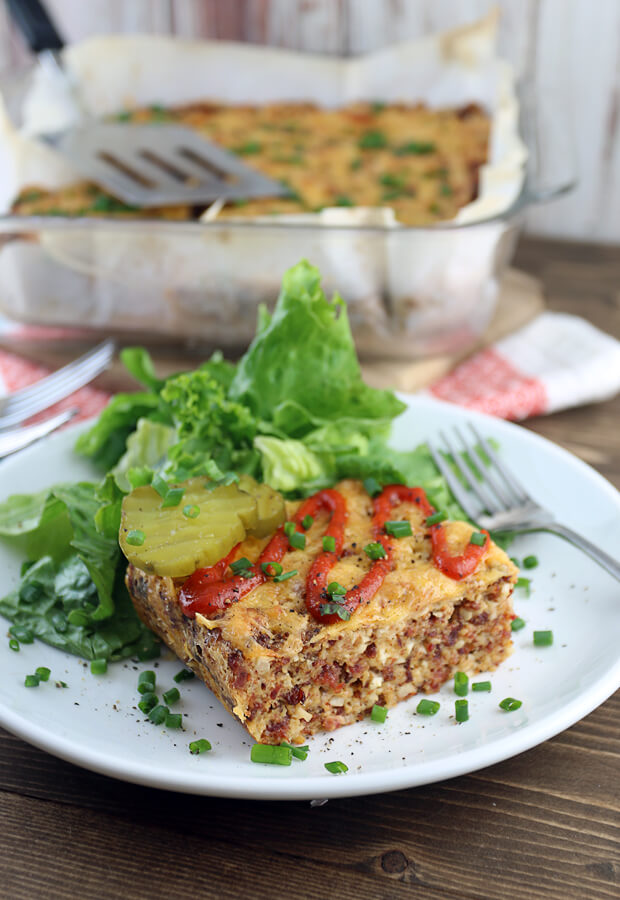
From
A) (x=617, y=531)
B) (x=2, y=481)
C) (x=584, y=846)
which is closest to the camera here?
(x=584, y=846)

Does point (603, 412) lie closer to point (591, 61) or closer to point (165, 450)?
point (165, 450)

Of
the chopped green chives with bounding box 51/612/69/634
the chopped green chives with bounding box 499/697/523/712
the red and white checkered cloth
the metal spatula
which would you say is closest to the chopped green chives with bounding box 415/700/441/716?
the chopped green chives with bounding box 499/697/523/712

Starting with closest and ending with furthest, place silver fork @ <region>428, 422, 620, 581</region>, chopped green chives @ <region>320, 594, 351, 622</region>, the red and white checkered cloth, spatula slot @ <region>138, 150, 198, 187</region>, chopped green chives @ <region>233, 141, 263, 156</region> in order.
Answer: chopped green chives @ <region>320, 594, 351, 622</region> < silver fork @ <region>428, 422, 620, 581</region> < the red and white checkered cloth < spatula slot @ <region>138, 150, 198, 187</region> < chopped green chives @ <region>233, 141, 263, 156</region>

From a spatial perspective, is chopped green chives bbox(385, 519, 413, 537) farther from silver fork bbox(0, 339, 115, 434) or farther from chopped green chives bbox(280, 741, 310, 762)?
silver fork bbox(0, 339, 115, 434)

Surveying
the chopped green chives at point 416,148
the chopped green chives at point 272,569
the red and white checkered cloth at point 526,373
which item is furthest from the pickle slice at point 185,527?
the chopped green chives at point 416,148

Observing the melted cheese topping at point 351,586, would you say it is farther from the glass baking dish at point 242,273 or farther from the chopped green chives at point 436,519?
the glass baking dish at point 242,273

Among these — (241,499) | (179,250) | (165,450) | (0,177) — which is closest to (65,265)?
(179,250)

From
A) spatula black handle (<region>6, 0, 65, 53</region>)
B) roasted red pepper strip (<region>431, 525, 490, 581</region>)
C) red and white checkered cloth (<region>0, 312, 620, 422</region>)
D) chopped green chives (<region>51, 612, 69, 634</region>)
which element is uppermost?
spatula black handle (<region>6, 0, 65, 53</region>)
